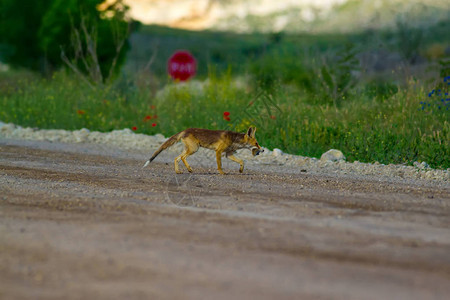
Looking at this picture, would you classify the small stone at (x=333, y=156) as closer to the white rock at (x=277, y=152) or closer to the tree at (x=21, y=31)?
the white rock at (x=277, y=152)

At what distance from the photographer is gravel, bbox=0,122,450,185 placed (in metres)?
12.9

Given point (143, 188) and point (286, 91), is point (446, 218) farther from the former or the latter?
point (286, 91)

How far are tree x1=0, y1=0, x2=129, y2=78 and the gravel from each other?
21210 mm

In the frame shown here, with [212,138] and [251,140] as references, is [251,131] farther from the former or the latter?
[212,138]

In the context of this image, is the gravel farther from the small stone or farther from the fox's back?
the fox's back

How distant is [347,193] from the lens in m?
10.6

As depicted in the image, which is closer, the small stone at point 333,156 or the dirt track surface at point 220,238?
the dirt track surface at point 220,238

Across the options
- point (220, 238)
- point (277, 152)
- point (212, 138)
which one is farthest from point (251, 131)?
point (220, 238)

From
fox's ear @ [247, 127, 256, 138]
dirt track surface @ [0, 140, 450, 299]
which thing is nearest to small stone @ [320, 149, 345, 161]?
dirt track surface @ [0, 140, 450, 299]

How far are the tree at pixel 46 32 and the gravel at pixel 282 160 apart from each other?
21.2 metres

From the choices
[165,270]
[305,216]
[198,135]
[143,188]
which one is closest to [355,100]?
[198,135]

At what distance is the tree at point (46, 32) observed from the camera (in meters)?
40.2

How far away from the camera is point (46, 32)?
1608 inches

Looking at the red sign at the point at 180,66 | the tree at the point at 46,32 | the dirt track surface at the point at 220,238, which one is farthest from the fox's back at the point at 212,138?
the tree at the point at 46,32
